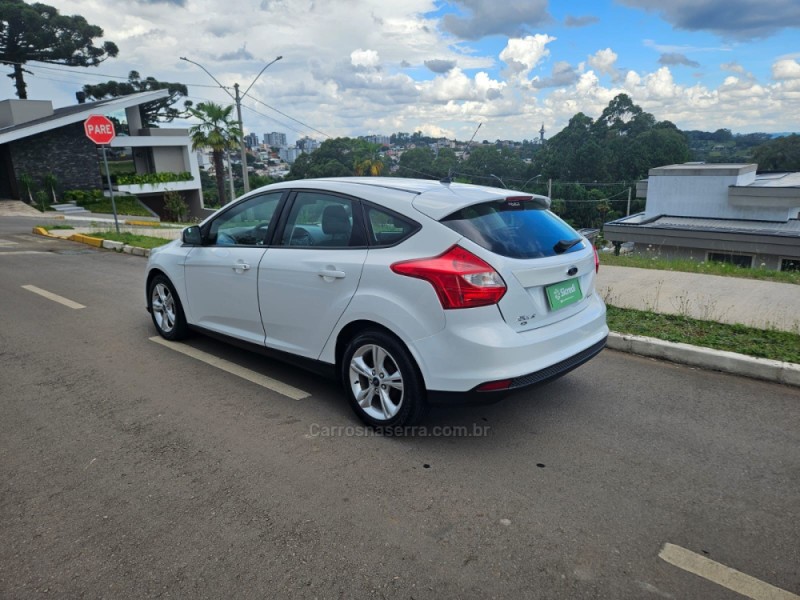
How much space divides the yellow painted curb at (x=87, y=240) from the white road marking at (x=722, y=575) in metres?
13.9

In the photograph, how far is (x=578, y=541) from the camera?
2719 millimetres

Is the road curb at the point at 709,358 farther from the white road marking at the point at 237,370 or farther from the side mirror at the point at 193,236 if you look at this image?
the side mirror at the point at 193,236

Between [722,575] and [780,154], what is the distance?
192ft

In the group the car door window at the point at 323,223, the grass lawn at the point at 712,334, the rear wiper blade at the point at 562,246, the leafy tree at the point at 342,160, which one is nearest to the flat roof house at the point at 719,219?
the leafy tree at the point at 342,160

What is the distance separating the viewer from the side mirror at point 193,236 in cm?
518

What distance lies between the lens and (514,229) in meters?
3.75

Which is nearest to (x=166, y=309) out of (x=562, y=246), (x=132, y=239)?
(x=562, y=246)

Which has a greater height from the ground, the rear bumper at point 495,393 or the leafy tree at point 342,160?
the leafy tree at point 342,160

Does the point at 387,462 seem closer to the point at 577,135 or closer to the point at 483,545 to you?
the point at 483,545

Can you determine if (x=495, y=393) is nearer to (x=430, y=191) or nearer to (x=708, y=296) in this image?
(x=430, y=191)

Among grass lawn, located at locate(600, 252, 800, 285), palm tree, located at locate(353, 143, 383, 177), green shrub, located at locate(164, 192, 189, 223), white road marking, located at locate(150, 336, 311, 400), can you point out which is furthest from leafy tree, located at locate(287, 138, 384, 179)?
white road marking, located at locate(150, 336, 311, 400)

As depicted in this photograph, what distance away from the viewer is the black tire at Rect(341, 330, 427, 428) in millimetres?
3566

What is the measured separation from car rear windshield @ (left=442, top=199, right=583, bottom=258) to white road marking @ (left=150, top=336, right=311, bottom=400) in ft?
6.34

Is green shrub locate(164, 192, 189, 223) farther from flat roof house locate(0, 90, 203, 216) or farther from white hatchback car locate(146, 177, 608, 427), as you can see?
white hatchback car locate(146, 177, 608, 427)
